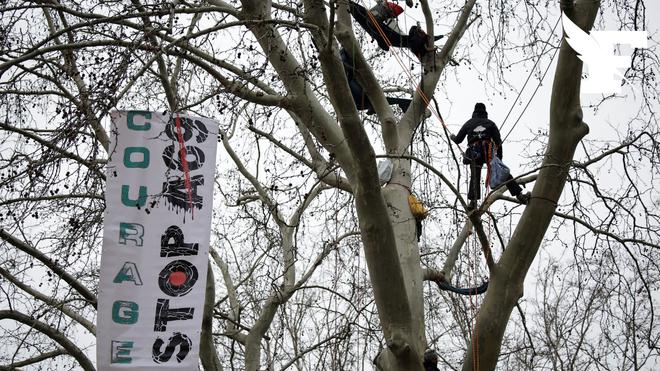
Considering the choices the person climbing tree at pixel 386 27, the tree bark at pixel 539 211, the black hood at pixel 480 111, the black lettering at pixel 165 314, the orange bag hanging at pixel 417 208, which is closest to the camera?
the tree bark at pixel 539 211

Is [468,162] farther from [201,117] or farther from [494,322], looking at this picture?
[201,117]

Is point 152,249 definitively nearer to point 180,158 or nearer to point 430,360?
point 180,158

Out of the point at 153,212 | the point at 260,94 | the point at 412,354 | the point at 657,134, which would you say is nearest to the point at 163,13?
the point at 260,94

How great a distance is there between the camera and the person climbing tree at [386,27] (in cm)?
776

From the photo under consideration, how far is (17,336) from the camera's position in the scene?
9086mm

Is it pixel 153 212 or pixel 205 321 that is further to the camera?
pixel 205 321

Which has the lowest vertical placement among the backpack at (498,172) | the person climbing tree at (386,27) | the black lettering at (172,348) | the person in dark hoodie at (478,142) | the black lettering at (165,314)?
the black lettering at (172,348)

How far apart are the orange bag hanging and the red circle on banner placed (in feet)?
7.74

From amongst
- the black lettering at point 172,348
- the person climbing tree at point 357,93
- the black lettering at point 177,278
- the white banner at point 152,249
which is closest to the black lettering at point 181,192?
the white banner at point 152,249

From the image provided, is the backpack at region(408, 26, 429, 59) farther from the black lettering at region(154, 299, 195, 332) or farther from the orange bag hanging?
the black lettering at region(154, 299, 195, 332)

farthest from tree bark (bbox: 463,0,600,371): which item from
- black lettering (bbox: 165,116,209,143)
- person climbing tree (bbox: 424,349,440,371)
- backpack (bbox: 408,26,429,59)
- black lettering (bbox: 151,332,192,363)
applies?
black lettering (bbox: 165,116,209,143)

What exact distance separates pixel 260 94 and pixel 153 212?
1205 millimetres

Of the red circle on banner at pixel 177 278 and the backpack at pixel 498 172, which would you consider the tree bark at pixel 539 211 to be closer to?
the backpack at pixel 498 172

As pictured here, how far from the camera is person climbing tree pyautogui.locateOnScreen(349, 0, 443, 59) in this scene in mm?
7761
